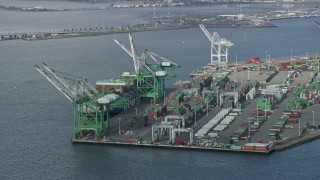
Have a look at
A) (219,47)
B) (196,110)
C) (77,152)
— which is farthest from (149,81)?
(219,47)

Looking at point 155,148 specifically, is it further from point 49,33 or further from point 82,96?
point 49,33

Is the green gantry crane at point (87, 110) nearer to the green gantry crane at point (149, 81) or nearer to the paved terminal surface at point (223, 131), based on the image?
the paved terminal surface at point (223, 131)

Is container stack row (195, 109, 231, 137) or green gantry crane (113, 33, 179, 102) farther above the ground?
green gantry crane (113, 33, 179, 102)

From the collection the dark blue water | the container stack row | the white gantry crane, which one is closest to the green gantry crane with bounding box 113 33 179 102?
the dark blue water

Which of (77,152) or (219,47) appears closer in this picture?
(77,152)

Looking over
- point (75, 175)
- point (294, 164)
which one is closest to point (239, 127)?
point (294, 164)

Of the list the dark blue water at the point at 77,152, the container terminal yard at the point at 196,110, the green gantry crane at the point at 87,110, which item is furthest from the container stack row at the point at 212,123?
the green gantry crane at the point at 87,110

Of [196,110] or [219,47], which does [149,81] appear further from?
[219,47]

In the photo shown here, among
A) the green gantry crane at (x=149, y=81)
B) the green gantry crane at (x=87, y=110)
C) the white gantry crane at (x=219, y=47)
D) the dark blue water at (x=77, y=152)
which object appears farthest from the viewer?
the white gantry crane at (x=219, y=47)

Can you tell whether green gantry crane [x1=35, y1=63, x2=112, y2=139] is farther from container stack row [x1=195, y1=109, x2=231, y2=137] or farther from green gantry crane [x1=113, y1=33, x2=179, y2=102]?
green gantry crane [x1=113, y1=33, x2=179, y2=102]
